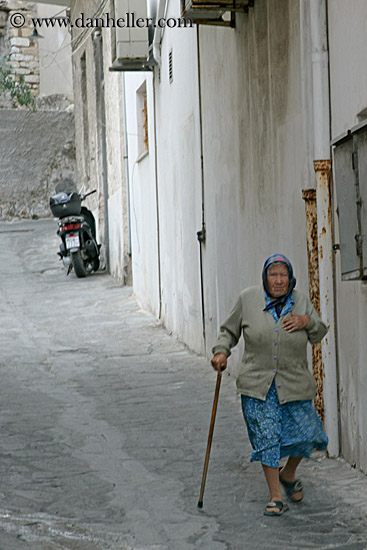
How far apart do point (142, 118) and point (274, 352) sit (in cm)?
1120

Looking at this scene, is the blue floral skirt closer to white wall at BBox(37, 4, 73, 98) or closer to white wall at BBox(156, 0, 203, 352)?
white wall at BBox(156, 0, 203, 352)

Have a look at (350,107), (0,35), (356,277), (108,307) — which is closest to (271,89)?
(350,107)

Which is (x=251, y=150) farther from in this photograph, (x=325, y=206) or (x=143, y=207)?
(x=143, y=207)

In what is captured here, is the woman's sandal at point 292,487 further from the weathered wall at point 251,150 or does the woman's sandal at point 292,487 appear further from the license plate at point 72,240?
the license plate at point 72,240

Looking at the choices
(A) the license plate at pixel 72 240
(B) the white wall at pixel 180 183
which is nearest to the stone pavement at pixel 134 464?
(B) the white wall at pixel 180 183

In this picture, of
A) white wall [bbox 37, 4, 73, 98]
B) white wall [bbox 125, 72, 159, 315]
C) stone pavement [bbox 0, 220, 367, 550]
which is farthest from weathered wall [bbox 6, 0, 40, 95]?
stone pavement [bbox 0, 220, 367, 550]

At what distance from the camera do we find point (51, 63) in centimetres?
3331

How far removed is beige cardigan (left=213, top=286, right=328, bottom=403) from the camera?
5.38 m

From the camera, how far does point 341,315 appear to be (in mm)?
6340

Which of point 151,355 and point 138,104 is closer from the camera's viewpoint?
point 151,355

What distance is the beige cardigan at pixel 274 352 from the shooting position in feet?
17.6

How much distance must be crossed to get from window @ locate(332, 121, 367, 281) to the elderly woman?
490mm

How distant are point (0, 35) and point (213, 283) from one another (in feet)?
81.9

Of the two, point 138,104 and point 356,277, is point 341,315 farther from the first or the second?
point 138,104
